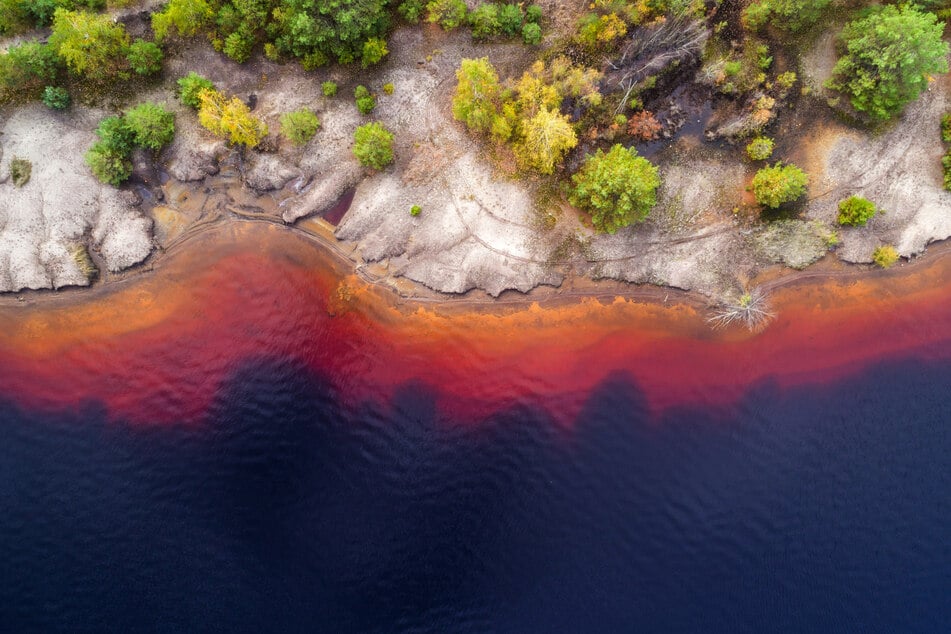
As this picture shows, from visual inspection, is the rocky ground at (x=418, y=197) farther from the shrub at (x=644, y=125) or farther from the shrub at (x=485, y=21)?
the shrub at (x=644, y=125)

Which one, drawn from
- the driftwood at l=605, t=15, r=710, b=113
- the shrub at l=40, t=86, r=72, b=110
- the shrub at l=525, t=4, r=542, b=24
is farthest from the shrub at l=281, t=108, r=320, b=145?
the driftwood at l=605, t=15, r=710, b=113

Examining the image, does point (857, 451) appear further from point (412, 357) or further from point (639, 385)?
point (412, 357)

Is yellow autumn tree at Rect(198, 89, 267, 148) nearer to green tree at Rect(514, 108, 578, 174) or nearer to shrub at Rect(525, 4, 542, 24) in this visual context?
green tree at Rect(514, 108, 578, 174)

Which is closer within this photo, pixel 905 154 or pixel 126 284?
pixel 905 154

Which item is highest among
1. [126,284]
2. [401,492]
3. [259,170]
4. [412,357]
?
[259,170]

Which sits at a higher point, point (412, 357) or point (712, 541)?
point (412, 357)

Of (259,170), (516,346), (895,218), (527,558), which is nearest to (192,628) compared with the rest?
(527,558)
